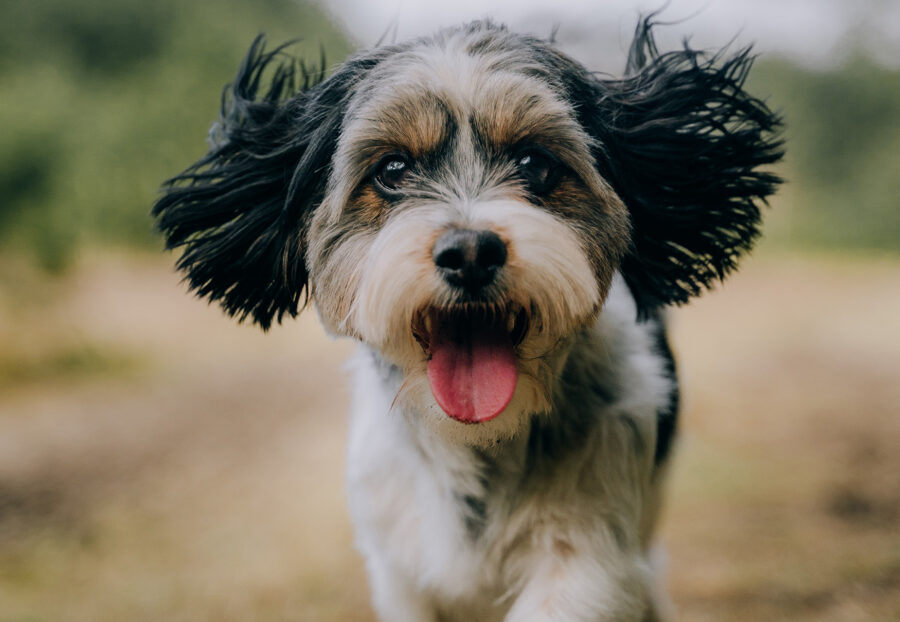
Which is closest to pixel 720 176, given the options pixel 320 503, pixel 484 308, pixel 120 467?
pixel 484 308

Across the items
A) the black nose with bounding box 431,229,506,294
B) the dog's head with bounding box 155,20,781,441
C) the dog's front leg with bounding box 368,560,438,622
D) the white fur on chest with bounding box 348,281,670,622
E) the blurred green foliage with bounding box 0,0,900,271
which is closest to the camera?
the black nose with bounding box 431,229,506,294

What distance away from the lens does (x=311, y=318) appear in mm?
9164

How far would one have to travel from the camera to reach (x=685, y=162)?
2.72m

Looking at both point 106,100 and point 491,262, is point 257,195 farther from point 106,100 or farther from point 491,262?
point 106,100

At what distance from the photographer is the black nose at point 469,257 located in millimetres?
2062

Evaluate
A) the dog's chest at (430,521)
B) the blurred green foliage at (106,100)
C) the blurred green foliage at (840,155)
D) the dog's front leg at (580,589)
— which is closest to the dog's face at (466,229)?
the dog's chest at (430,521)

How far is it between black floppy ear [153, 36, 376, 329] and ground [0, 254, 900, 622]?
1.10 m

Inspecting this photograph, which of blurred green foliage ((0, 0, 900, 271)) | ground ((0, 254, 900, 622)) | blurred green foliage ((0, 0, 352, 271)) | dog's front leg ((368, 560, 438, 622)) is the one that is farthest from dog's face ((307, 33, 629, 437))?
blurred green foliage ((0, 0, 352, 271))

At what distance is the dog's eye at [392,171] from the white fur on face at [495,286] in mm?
120

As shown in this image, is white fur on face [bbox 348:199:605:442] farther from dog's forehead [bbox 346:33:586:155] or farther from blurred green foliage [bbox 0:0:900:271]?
blurred green foliage [bbox 0:0:900:271]

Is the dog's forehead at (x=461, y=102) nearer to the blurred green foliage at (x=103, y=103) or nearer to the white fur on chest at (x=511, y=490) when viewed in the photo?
the white fur on chest at (x=511, y=490)

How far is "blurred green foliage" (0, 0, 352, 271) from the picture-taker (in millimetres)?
7852

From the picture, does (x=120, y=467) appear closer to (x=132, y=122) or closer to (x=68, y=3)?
(x=132, y=122)

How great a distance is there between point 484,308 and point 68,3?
25.0 ft
